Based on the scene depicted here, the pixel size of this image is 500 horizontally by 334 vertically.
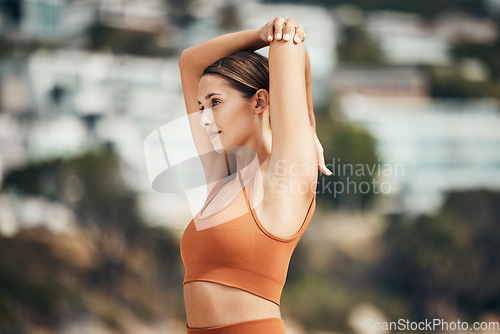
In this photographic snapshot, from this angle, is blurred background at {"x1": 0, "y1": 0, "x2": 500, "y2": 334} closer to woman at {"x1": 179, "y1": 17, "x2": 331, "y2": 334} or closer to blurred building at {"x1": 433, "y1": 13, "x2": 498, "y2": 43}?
blurred building at {"x1": 433, "y1": 13, "x2": 498, "y2": 43}

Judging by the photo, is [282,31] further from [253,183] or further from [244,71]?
[253,183]

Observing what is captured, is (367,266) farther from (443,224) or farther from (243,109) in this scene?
(243,109)

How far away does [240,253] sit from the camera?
3.73 ft

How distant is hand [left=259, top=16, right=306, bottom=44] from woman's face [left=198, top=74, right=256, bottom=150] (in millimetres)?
146

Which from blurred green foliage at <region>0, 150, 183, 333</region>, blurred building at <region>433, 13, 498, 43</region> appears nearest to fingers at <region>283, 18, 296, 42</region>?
blurred green foliage at <region>0, 150, 183, 333</region>

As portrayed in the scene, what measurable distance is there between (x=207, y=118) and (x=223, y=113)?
0.12ft

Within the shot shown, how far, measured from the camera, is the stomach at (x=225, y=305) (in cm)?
115

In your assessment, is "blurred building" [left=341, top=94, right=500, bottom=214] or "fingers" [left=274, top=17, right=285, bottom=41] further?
"blurred building" [left=341, top=94, right=500, bottom=214]

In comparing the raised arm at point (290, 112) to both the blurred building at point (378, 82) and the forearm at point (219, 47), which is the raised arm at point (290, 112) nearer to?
the forearm at point (219, 47)

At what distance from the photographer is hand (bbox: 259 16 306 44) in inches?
44.7

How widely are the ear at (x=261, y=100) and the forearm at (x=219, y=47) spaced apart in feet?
0.32

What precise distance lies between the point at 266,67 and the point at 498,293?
1653cm

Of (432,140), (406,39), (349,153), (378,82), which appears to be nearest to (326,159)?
(349,153)

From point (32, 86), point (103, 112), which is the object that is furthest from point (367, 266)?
point (32, 86)
